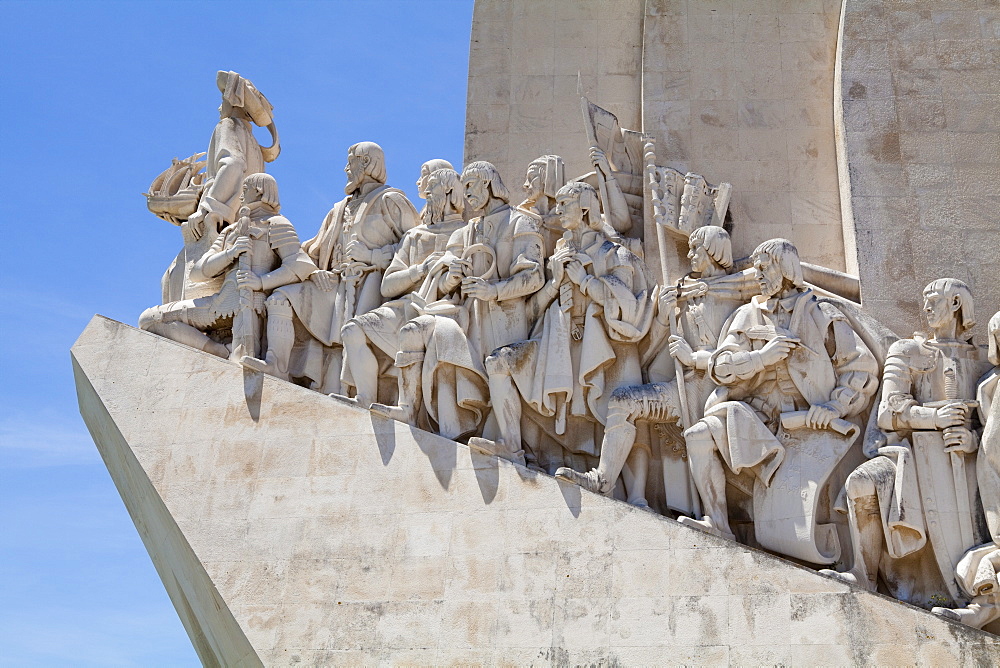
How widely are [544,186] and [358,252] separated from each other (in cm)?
146

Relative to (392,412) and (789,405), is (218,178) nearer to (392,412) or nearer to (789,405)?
(392,412)

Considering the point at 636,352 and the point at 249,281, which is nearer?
the point at 636,352

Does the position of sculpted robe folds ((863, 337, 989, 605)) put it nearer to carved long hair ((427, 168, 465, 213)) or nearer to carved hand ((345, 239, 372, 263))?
carved long hair ((427, 168, 465, 213))

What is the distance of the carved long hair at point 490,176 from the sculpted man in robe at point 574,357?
0.74 m

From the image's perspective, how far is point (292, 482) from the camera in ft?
32.6

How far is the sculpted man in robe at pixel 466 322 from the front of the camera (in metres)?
10.2

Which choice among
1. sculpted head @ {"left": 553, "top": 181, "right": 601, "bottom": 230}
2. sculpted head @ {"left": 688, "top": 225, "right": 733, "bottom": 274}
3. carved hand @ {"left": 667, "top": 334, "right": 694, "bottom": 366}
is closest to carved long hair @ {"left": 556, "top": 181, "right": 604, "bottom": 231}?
sculpted head @ {"left": 553, "top": 181, "right": 601, "bottom": 230}

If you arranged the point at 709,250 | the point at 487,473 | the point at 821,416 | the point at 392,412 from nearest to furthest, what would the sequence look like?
1. the point at 821,416
2. the point at 487,473
3. the point at 392,412
4. the point at 709,250

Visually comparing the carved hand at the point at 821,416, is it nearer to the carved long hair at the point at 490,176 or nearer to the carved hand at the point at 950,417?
the carved hand at the point at 950,417

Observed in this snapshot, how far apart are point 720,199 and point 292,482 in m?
3.73

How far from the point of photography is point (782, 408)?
9.70 meters

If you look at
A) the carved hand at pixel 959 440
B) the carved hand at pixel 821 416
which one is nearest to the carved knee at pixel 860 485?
the carved hand at pixel 821 416

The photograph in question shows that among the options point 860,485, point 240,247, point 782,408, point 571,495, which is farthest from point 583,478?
point 240,247

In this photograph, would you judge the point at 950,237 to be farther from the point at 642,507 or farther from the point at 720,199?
the point at 642,507
